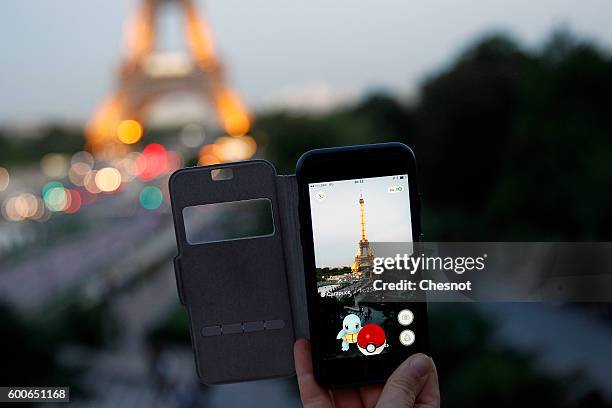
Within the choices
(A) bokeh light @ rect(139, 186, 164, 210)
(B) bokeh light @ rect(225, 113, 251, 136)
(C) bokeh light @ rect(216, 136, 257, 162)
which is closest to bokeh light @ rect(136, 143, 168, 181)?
(C) bokeh light @ rect(216, 136, 257, 162)

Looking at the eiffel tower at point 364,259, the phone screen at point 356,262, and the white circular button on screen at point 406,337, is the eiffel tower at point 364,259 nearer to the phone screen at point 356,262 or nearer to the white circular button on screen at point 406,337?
the phone screen at point 356,262

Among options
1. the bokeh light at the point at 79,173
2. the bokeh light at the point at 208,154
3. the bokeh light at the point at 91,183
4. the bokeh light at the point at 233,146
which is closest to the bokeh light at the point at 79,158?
the bokeh light at the point at 79,173

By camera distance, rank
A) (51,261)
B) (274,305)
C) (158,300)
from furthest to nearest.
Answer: (51,261) < (158,300) < (274,305)

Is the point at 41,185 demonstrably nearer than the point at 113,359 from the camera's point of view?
No

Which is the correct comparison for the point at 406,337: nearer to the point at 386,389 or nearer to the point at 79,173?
the point at 386,389

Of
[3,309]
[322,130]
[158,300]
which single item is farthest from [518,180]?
[322,130]

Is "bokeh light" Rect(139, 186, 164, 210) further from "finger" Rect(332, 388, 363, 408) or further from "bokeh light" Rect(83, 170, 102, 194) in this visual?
"finger" Rect(332, 388, 363, 408)

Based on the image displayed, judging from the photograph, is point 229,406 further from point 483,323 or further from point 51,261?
point 51,261
